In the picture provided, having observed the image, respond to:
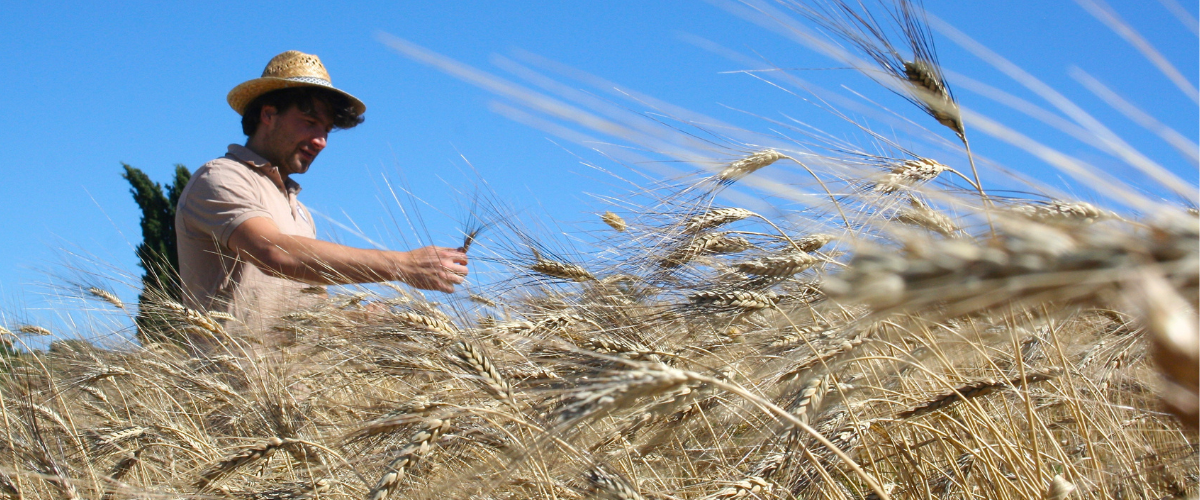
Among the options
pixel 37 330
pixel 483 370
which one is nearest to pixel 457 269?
pixel 483 370

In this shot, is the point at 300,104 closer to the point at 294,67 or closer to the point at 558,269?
the point at 294,67

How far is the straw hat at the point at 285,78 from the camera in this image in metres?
3.20

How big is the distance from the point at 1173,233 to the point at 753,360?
102 centimetres

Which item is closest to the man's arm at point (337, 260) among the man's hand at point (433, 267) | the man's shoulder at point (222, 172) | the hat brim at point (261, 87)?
the man's hand at point (433, 267)

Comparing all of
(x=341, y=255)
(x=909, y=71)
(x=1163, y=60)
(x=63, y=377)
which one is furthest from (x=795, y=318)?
(x=63, y=377)

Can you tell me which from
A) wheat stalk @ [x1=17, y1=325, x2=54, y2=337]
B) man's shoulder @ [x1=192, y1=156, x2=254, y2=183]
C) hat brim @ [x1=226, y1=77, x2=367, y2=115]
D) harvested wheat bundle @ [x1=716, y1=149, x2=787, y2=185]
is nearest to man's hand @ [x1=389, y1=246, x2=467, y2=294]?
man's shoulder @ [x1=192, y1=156, x2=254, y2=183]

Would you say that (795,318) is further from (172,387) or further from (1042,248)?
(172,387)

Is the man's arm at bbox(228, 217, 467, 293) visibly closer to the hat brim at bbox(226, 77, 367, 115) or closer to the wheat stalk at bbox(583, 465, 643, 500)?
the hat brim at bbox(226, 77, 367, 115)

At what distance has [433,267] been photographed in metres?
2.32

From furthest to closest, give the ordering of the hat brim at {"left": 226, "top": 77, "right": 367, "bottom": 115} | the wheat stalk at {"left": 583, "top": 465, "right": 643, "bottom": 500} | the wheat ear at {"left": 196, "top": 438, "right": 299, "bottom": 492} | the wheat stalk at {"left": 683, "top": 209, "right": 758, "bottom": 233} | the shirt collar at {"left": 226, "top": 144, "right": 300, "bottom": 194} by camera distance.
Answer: the hat brim at {"left": 226, "top": 77, "right": 367, "bottom": 115} → the shirt collar at {"left": 226, "top": 144, "right": 300, "bottom": 194} → the wheat stalk at {"left": 683, "top": 209, "right": 758, "bottom": 233} → the wheat ear at {"left": 196, "top": 438, "right": 299, "bottom": 492} → the wheat stalk at {"left": 583, "top": 465, "right": 643, "bottom": 500}

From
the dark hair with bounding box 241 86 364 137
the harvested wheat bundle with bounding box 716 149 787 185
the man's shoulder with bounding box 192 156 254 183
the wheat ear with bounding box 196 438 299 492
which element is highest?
the dark hair with bounding box 241 86 364 137

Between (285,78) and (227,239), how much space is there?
0.84 m

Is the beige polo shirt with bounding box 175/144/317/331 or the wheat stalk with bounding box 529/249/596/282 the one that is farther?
the beige polo shirt with bounding box 175/144/317/331

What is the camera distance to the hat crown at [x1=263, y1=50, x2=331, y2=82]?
328 cm
